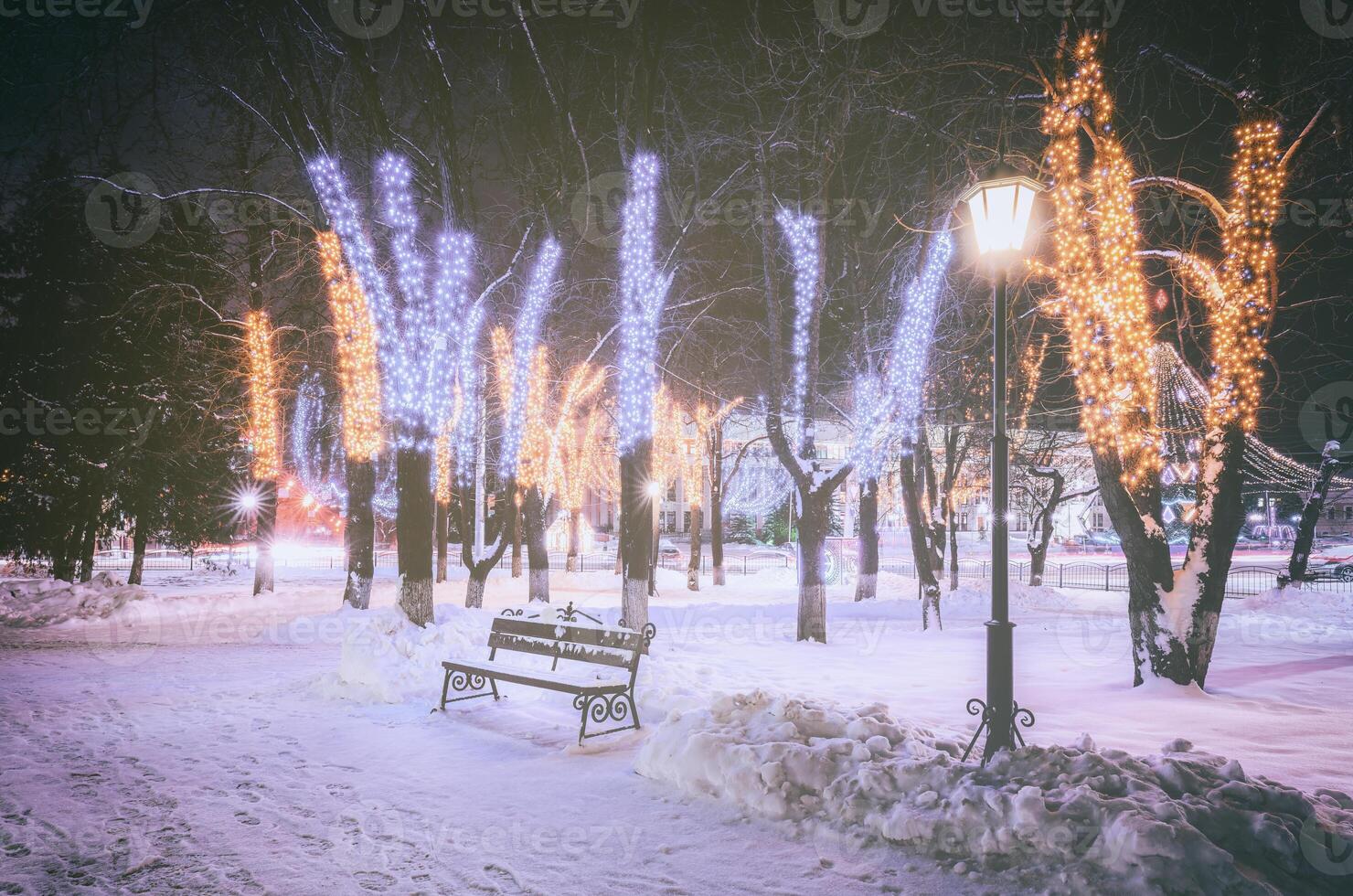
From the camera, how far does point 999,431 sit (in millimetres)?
5836

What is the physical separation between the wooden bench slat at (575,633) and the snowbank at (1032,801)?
169 cm

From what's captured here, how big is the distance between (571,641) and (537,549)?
390 inches

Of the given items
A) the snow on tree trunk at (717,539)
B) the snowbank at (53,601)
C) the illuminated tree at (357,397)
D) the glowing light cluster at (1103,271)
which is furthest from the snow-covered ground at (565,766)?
the snow on tree trunk at (717,539)

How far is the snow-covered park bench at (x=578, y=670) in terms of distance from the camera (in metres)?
7.15

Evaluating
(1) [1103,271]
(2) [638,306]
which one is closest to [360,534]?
(2) [638,306]

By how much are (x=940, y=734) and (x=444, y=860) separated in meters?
4.24

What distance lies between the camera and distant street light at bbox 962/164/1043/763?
18.5 ft

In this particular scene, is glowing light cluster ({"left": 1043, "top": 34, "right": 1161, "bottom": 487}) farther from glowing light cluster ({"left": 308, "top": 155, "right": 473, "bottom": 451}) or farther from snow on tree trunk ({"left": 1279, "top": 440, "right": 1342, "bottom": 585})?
snow on tree trunk ({"left": 1279, "top": 440, "right": 1342, "bottom": 585})

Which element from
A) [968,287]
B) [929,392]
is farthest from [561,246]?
[929,392]

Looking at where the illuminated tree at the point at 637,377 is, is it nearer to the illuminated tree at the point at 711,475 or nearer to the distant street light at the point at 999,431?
the distant street light at the point at 999,431

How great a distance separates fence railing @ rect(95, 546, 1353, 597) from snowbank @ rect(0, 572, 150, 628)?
40.5 feet

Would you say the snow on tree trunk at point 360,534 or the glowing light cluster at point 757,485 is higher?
the glowing light cluster at point 757,485

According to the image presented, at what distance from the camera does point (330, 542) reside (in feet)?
178

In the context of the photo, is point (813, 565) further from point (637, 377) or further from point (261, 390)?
point (261, 390)
